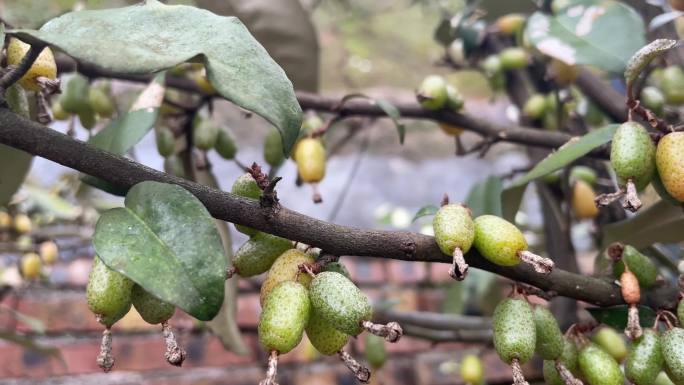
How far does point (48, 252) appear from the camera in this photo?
103cm

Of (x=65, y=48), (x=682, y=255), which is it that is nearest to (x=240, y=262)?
(x=65, y=48)

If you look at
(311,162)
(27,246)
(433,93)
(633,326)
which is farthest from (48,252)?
(633,326)

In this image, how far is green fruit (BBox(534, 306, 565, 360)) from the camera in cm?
41

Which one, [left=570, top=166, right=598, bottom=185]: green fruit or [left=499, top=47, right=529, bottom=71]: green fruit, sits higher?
[left=499, top=47, right=529, bottom=71]: green fruit

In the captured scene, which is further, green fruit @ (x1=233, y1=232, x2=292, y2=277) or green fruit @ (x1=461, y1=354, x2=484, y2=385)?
green fruit @ (x1=461, y1=354, x2=484, y2=385)

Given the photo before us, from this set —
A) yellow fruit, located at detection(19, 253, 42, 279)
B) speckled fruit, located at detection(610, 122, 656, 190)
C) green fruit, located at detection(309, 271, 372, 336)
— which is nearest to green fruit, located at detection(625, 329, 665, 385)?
speckled fruit, located at detection(610, 122, 656, 190)

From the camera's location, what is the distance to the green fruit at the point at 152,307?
318 mm

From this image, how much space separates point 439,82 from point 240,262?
389 millimetres

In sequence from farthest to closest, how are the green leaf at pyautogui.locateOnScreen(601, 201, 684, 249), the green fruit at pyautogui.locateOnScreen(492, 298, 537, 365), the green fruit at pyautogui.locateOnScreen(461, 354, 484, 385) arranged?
the green fruit at pyautogui.locateOnScreen(461, 354, 484, 385) → the green leaf at pyautogui.locateOnScreen(601, 201, 684, 249) → the green fruit at pyautogui.locateOnScreen(492, 298, 537, 365)

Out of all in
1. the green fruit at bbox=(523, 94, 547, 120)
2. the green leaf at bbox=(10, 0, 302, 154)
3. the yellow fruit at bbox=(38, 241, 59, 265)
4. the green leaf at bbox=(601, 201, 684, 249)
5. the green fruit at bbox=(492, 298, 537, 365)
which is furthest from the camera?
the yellow fruit at bbox=(38, 241, 59, 265)

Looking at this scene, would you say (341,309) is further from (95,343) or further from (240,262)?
→ (95,343)

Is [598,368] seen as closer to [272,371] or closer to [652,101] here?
[272,371]

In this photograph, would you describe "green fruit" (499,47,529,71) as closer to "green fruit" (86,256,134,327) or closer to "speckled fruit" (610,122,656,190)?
"speckled fruit" (610,122,656,190)

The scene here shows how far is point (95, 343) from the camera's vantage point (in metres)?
1.10
